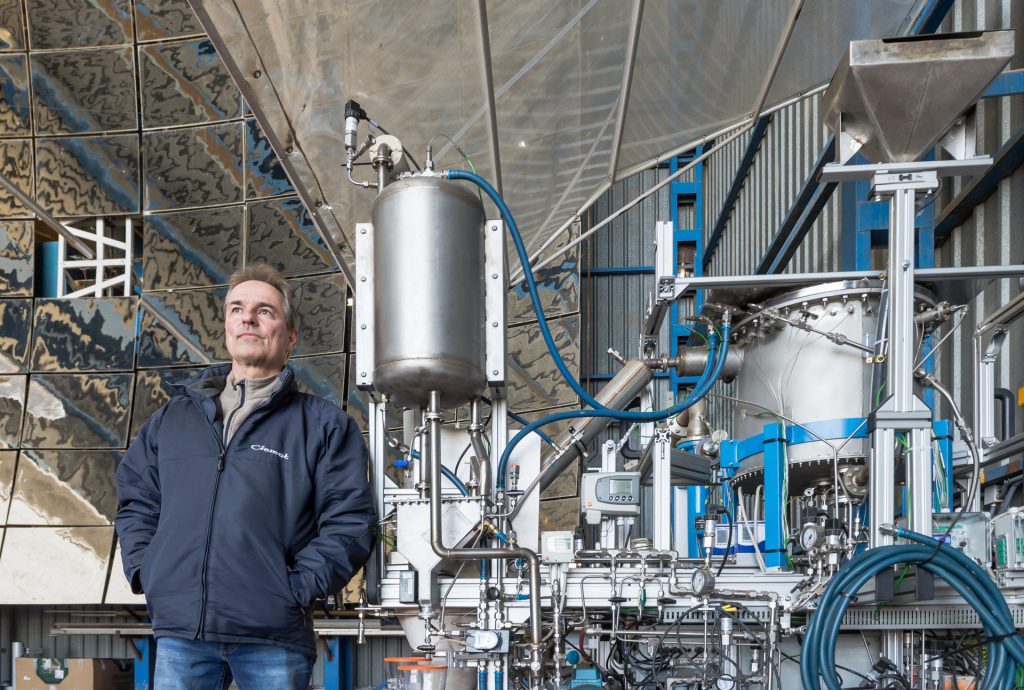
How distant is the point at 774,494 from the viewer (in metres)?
3.57

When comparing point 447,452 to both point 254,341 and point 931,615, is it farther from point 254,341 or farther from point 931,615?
point 931,615

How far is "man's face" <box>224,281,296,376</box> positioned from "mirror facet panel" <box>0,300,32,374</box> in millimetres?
7958

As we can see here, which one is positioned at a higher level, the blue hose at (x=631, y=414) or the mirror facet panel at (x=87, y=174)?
the mirror facet panel at (x=87, y=174)

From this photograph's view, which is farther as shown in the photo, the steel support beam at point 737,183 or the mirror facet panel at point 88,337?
A: the steel support beam at point 737,183

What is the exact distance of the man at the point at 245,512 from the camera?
2.48m

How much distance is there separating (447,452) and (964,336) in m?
3.56

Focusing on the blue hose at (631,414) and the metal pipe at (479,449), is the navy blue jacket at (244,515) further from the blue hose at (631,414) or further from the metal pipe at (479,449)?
the blue hose at (631,414)

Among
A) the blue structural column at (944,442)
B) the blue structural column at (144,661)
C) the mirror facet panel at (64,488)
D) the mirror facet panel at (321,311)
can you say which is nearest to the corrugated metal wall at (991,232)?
the blue structural column at (944,442)

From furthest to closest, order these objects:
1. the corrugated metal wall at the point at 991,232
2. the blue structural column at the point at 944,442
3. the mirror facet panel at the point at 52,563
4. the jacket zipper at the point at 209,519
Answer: the mirror facet panel at the point at 52,563 → the corrugated metal wall at the point at 991,232 → the blue structural column at the point at 944,442 → the jacket zipper at the point at 209,519

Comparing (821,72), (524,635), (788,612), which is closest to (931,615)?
(788,612)

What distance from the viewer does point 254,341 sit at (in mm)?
2717

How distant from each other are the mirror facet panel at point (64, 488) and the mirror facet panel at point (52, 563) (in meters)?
0.10

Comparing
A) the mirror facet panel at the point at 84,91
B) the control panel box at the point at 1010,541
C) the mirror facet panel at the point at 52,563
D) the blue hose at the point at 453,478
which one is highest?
the mirror facet panel at the point at 84,91

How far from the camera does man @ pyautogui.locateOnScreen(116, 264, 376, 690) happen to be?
8.13ft
